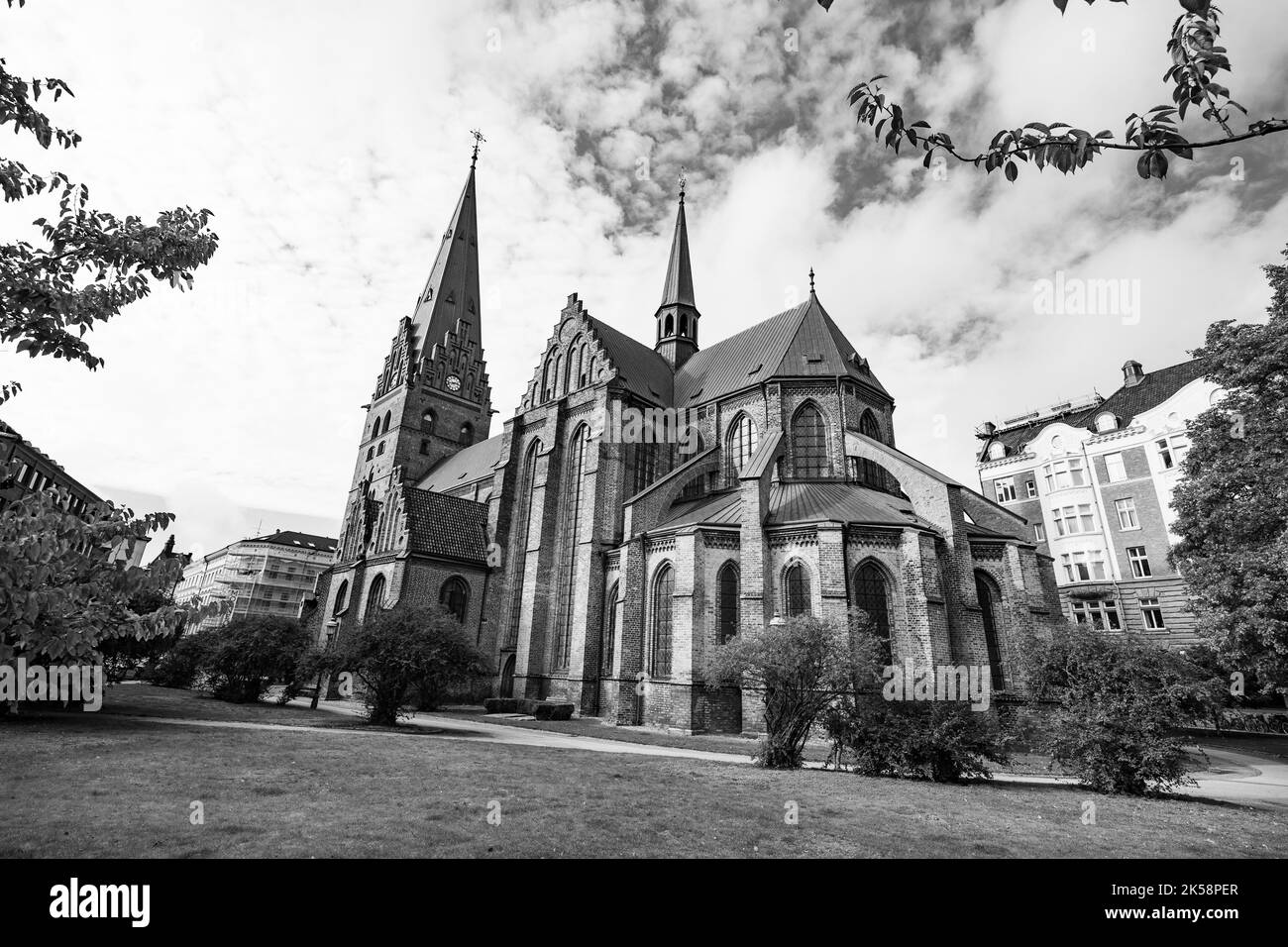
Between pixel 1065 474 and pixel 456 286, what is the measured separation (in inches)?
1875

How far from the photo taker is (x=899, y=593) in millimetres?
21703

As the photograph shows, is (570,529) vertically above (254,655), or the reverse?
(570,529)

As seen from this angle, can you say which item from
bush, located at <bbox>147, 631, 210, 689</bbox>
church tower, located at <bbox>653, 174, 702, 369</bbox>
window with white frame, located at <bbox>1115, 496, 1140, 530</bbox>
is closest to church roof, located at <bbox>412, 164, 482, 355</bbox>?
church tower, located at <bbox>653, 174, 702, 369</bbox>

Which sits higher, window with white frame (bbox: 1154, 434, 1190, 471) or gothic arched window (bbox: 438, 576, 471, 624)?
window with white frame (bbox: 1154, 434, 1190, 471)

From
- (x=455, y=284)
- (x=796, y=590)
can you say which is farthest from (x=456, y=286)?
(x=796, y=590)

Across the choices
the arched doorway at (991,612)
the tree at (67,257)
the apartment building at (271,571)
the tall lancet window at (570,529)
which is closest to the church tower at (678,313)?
the tall lancet window at (570,529)

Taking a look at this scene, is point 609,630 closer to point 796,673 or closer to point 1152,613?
point 796,673

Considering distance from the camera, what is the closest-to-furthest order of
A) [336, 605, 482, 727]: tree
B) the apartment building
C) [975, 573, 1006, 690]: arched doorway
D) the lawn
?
the lawn < [336, 605, 482, 727]: tree < [975, 573, 1006, 690]: arched doorway < the apartment building

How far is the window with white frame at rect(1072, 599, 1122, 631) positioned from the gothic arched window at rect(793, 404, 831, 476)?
58.8 feet

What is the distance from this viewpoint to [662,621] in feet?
78.4

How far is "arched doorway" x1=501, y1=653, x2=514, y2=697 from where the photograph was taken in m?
29.2

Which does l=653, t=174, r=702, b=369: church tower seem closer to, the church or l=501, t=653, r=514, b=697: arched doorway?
the church

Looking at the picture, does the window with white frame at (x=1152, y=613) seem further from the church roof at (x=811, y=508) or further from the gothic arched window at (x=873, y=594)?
the gothic arched window at (x=873, y=594)

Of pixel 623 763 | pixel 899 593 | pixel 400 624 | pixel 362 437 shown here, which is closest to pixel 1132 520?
pixel 899 593
